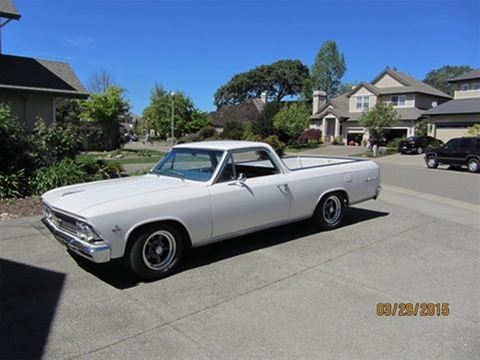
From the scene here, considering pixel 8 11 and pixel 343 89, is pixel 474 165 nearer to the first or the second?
pixel 8 11

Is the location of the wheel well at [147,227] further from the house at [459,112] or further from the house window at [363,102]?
the house window at [363,102]

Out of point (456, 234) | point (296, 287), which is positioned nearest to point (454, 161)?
point (456, 234)

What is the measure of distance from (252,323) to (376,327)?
A: 1.12 m

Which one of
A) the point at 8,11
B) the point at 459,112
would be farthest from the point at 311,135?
the point at 8,11

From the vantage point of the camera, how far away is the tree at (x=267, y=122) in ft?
141

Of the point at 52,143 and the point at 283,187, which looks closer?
the point at 283,187

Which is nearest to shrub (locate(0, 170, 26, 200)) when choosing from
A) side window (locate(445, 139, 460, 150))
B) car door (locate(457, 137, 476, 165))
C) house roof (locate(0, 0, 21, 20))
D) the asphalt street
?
the asphalt street

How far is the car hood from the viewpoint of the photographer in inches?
179

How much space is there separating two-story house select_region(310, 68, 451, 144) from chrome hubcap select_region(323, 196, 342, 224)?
37.4 metres

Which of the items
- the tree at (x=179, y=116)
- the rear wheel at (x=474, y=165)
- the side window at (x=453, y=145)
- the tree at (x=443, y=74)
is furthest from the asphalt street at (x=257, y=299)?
the tree at (x=443, y=74)

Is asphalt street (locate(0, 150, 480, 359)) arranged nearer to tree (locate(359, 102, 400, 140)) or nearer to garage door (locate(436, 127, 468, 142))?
tree (locate(359, 102, 400, 140))

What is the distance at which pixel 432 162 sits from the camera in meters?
22.6

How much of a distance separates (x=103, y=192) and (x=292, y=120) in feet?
123

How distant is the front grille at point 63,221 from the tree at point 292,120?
3728 centimetres
